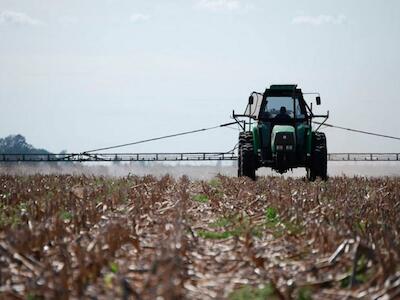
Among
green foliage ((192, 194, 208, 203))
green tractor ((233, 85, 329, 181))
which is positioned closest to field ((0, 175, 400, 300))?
green foliage ((192, 194, 208, 203))

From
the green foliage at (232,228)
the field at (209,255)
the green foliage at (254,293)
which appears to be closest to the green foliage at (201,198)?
the field at (209,255)

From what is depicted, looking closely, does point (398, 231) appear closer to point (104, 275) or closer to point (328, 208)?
point (328, 208)

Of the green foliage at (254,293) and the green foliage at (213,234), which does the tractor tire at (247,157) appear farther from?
the green foliage at (254,293)

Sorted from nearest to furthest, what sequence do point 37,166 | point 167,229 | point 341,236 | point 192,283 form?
point 192,283
point 341,236
point 167,229
point 37,166

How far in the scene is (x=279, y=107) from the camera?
635 inches

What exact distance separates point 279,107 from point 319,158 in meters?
1.84

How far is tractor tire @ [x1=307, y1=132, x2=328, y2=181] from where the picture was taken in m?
15.5

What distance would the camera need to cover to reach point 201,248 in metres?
4.87

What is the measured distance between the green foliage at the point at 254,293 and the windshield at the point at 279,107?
12662mm

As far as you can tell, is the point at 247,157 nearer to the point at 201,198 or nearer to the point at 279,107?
the point at 279,107

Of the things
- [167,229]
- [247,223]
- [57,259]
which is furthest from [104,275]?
[247,223]

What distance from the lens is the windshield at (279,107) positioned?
16000 millimetres

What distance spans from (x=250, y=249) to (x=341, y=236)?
0.71 meters

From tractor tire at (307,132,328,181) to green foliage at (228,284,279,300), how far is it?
40.1 ft
